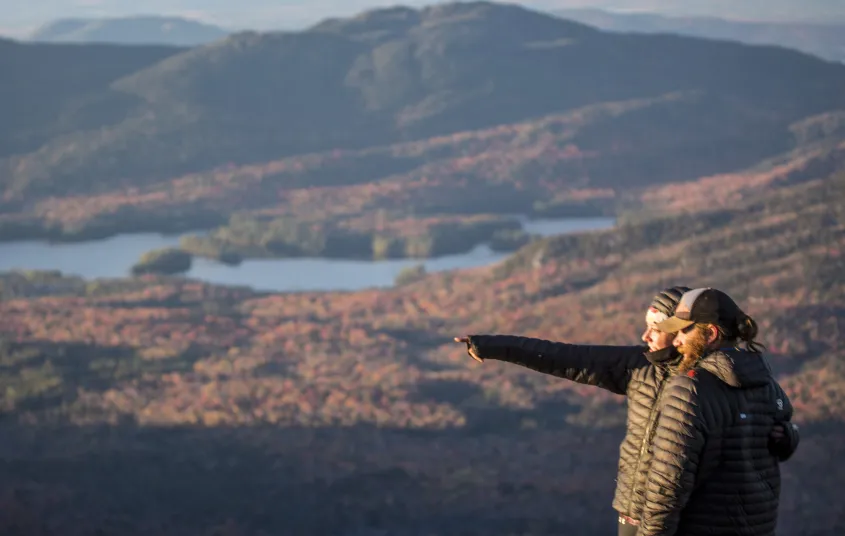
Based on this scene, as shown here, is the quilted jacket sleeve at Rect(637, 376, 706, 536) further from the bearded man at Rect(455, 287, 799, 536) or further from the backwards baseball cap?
the backwards baseball cap

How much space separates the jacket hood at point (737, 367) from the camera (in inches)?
174

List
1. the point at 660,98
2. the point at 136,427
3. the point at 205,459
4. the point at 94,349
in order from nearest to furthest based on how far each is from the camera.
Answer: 1. the point at 205,459
2. the point at 136,427
3. the point at 94,349
4. the point at 660,98

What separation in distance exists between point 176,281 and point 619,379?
78.5ft

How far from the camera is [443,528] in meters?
14.4

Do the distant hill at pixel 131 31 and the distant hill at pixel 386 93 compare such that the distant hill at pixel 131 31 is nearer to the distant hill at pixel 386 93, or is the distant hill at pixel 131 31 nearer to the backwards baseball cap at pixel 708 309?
the distant hill at pixel 386 93

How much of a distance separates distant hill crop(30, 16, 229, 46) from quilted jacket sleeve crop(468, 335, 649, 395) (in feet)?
145

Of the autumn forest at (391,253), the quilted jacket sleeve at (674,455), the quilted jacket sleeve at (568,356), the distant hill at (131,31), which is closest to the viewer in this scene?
the quilted jacket sleeve at (674,455)

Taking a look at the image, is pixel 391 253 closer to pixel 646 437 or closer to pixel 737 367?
pixel 646 437

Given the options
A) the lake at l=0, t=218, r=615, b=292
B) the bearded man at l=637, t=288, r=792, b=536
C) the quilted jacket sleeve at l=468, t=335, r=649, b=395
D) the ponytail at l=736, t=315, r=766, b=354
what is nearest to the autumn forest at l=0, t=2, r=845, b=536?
the lake at l=0, t=218, r=615, b=292

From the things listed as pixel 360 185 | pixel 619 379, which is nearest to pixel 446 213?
pixel 360 185

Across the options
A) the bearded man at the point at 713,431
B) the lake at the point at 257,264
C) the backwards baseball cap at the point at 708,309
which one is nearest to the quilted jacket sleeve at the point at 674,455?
the bearded man at the point at 713,431

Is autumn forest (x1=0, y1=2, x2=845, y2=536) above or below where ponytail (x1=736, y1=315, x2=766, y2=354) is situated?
below

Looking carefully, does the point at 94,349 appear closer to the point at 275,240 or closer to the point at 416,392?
the point at 416,392

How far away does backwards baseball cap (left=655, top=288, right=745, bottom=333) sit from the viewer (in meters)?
4.54
